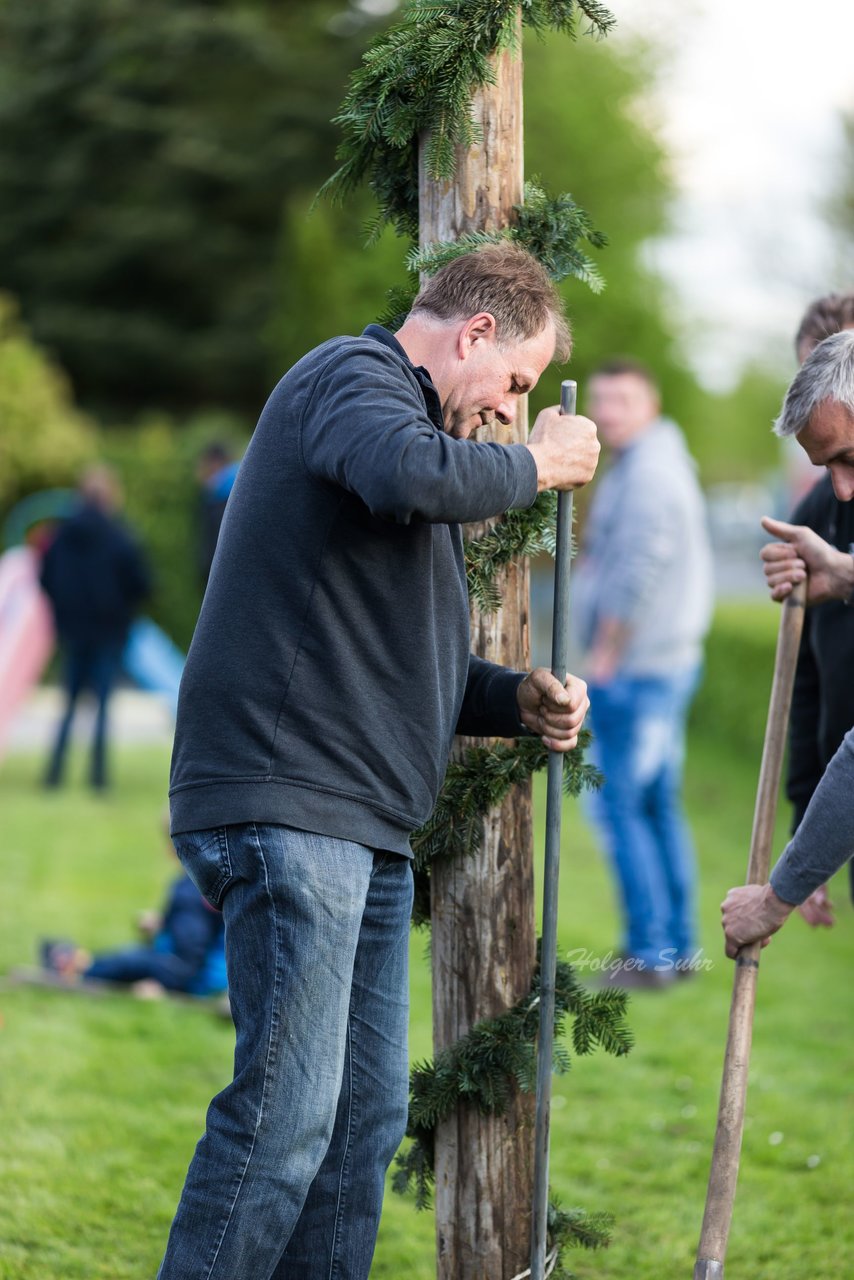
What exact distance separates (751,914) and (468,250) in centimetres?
146

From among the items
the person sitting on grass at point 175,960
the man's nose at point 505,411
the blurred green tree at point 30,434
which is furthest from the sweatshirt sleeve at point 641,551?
the blurred green tree at point 30,434

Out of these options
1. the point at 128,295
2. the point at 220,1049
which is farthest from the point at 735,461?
the point at 220,1049

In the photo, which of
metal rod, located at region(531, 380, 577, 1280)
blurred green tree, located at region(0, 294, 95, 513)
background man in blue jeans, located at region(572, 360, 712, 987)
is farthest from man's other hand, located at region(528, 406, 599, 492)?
blurred green tree, located at region(0, 294, 95, 513)

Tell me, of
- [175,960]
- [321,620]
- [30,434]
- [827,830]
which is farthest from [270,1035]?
[30,434]

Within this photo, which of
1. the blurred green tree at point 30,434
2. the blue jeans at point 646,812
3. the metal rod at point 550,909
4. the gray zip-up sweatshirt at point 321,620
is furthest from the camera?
the blurred green tree at point 30,434

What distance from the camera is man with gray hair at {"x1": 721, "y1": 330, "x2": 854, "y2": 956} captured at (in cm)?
272

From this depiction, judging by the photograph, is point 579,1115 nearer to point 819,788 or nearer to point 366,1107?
point 366,1107

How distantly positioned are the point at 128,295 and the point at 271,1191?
93.7 feet

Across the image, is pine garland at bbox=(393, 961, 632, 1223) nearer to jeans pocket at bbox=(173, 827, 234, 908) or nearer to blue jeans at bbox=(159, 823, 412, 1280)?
blue jeans at bbox=(159, 823, 412, 1280)

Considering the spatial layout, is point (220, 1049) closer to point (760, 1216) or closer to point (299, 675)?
point (760, 1216)

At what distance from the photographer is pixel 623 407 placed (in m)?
6.51

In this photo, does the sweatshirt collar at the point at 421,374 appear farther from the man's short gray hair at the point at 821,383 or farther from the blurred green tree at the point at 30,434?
the blurred green tree at the point at 30,434

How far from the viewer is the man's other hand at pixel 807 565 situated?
3.29 meters

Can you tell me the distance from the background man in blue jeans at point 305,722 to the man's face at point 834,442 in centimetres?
65
